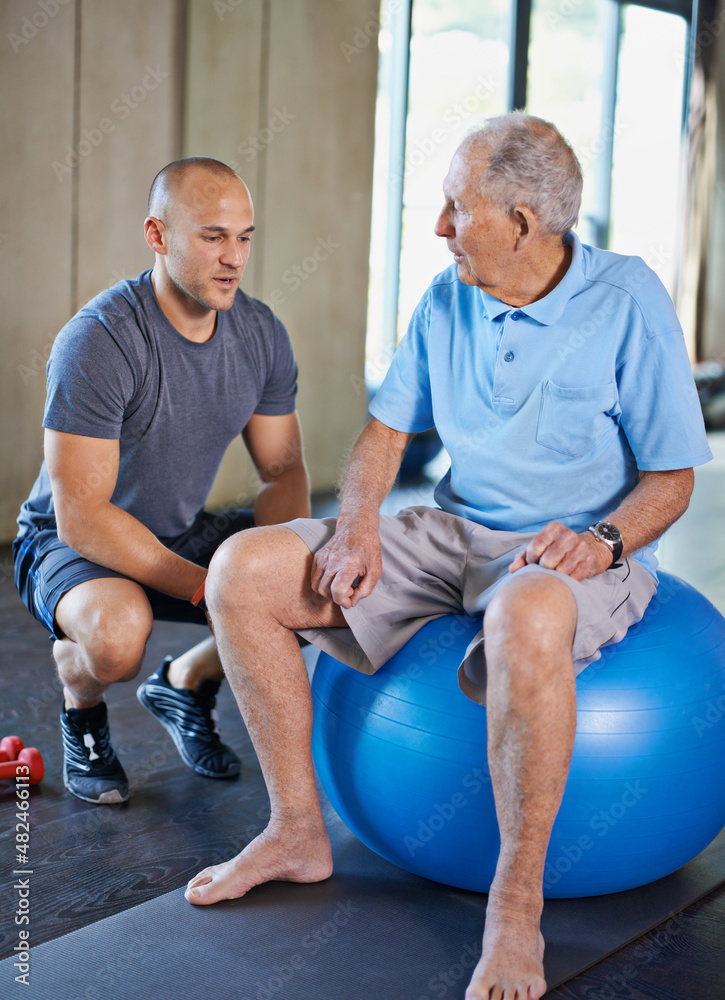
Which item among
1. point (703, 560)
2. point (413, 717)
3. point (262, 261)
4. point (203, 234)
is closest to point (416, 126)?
point (262, 261)

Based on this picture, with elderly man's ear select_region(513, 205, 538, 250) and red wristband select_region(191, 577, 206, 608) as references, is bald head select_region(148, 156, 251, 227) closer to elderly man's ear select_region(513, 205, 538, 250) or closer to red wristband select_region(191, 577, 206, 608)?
elderly man's ear select_region(513, 205, 538, 250)

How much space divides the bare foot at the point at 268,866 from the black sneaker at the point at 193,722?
1.40ft

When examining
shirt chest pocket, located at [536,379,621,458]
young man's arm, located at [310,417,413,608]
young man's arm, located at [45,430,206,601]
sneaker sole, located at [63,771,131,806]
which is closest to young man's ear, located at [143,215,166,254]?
young man's arm, located at [45,430,206,601]

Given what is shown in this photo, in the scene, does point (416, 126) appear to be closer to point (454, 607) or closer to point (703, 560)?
point (703, 560)

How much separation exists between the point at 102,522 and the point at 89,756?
47 centimetres

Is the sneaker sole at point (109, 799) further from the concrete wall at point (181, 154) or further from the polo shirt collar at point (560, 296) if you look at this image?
the concrete wall at point (181, 154)

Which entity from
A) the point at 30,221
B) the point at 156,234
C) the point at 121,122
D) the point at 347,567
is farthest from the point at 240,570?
the point at 121,122

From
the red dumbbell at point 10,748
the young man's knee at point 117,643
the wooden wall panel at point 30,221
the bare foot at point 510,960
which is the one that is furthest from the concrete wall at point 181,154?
the bare foot at point 510,960

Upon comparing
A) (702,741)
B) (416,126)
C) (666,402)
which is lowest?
(702,741)

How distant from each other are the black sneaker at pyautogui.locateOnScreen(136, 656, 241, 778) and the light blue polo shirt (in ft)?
2.37

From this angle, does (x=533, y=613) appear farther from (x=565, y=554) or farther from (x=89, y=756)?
(x=89, y=756)

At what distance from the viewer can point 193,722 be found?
2.04 metres

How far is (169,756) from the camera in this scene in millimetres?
2039

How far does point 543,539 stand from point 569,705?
25cm
